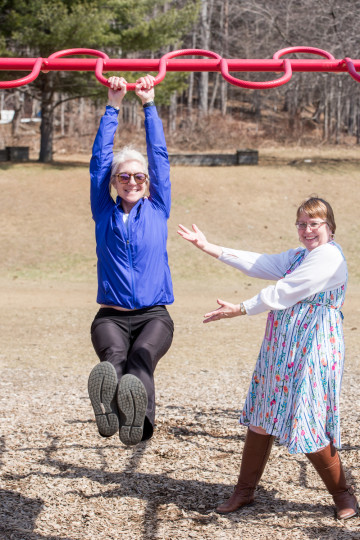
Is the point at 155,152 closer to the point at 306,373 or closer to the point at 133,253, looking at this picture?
the point at 133,253

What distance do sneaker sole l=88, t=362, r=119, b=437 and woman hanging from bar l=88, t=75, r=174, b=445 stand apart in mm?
105

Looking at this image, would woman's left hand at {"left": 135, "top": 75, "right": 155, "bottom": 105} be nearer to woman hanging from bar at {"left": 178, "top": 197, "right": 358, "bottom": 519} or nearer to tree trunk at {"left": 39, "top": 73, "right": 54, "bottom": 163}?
woman hanging from bar at {"left": 178, "top": 197, "right": 358, "bottom": 519}

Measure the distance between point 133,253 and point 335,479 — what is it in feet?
5.38

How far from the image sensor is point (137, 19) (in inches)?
834

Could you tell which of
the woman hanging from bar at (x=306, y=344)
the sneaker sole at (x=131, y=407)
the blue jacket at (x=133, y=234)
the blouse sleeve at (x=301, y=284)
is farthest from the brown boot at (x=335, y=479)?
the blue jacket at (x=133, y=234)

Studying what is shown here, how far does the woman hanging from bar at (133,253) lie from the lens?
11.7 ft

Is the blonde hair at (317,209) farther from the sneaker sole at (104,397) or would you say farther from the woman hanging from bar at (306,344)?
the sneaker sole at (104,397)

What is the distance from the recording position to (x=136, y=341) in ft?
11.9

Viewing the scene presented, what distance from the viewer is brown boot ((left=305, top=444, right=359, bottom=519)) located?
3.61m

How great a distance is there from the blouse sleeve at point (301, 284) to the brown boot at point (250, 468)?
80cm

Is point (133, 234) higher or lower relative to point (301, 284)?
higher

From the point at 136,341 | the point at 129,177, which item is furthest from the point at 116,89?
the point at 136,341

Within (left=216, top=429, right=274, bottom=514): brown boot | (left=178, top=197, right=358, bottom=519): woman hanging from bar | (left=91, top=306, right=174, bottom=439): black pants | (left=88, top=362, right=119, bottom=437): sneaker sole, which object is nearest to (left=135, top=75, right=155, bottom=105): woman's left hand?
(left=178, top=197, right=358, bottom=519): woman hanging from bar

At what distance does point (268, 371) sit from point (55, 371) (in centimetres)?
453
